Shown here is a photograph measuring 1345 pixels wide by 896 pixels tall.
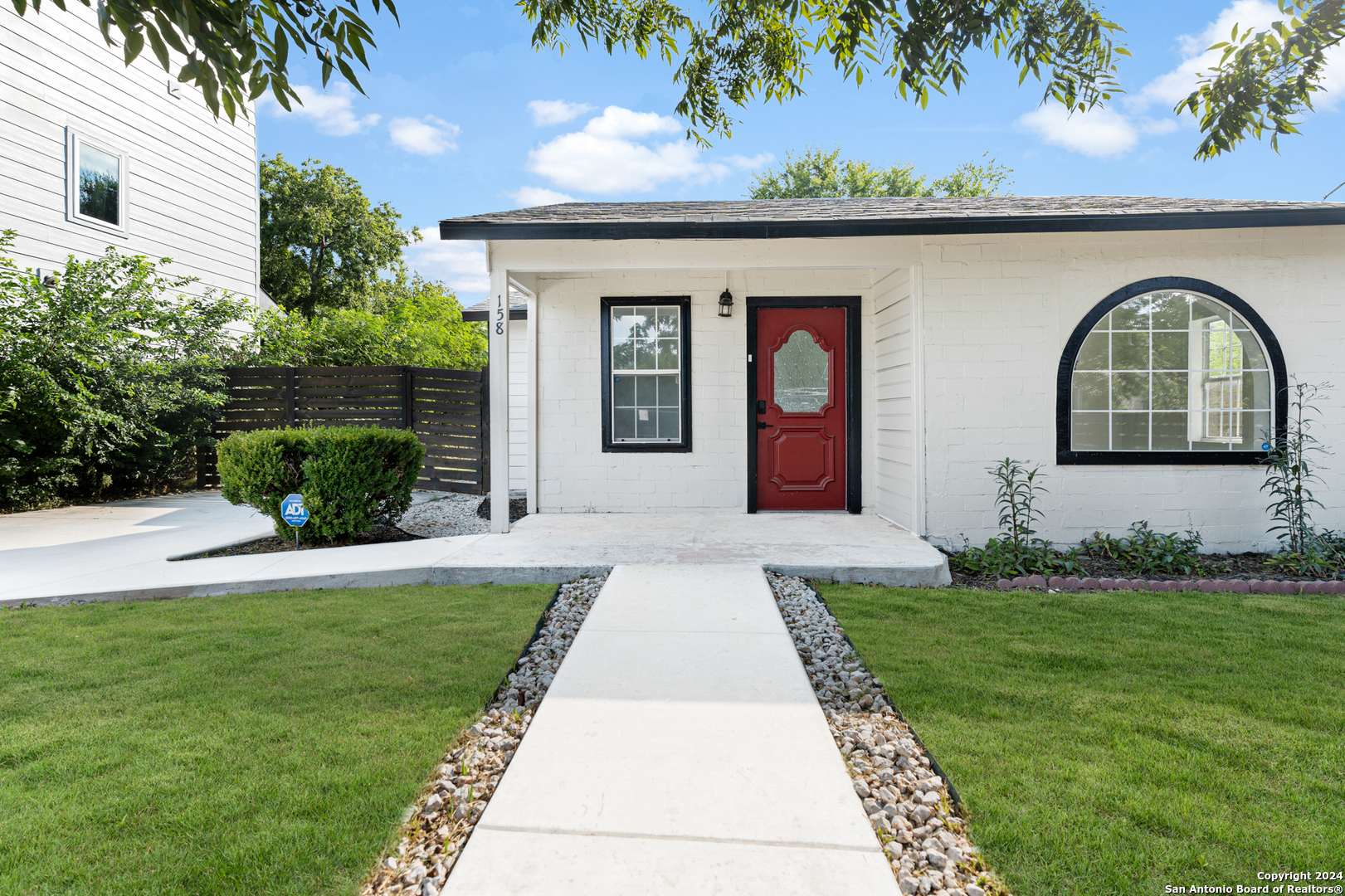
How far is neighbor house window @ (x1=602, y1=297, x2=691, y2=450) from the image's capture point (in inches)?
281

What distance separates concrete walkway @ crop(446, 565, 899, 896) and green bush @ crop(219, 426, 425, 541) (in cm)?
326

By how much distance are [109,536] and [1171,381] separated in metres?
9.13

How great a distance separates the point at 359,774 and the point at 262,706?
79 centimetres

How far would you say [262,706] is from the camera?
8.82 feet

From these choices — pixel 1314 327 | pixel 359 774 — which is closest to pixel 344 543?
pixel 359 774

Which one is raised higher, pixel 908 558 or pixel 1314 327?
pixel 1314 327

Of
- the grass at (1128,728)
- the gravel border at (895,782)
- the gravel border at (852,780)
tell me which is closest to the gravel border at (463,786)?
the gravel border at (852,780)

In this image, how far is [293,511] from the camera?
5512 mm

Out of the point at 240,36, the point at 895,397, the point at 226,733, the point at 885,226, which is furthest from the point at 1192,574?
the point at 240,36

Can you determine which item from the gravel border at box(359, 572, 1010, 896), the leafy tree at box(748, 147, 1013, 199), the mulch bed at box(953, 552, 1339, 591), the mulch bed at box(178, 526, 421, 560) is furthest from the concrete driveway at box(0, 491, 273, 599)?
the leafy tree at box(748, 147, 1013, 199)

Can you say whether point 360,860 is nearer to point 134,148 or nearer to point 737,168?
point 134,148

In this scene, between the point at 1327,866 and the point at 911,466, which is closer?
the point at 1327,866

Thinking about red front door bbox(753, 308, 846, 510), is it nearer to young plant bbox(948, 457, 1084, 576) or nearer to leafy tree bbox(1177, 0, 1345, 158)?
young plant bbox(948, 457, 1084, 576)

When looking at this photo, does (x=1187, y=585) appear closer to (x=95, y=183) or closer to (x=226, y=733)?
(x=226, y=733)
